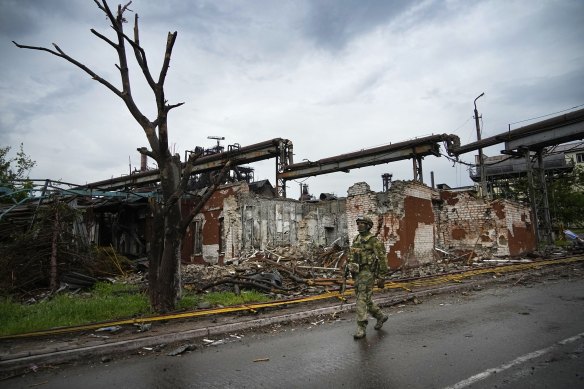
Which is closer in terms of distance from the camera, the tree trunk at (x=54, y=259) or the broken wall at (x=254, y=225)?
the tree trunk at (x=54, y=259)

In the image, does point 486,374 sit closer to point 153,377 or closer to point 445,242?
point 153,377

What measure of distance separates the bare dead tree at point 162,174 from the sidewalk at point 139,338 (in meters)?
0.96

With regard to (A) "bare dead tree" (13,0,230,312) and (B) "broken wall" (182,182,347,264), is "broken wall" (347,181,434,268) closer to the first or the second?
(B) "broken wall" (182,182,347,264)

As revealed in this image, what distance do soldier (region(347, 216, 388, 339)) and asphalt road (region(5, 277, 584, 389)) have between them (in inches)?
16.4

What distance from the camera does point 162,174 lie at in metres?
7.36

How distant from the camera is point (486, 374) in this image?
378cm

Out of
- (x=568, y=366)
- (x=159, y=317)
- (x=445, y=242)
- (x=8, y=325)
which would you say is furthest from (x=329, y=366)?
(x=445, y=242)

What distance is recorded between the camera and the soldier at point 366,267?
5.89 metres

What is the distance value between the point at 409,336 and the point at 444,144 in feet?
67.3

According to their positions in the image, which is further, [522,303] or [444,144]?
[444,144]

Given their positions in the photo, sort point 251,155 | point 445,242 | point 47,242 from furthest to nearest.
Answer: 1. point 251,155
2. point 445,242
3. point 47,242

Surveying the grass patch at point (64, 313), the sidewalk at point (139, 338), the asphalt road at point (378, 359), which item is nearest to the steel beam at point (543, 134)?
the asphalt road at point (378, 359)

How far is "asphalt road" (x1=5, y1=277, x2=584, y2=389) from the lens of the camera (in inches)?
148

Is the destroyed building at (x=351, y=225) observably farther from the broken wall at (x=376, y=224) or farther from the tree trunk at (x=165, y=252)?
the tree trunk at (x=165, y=252)
